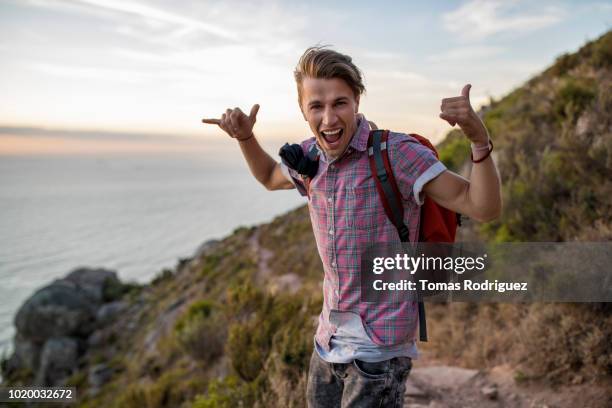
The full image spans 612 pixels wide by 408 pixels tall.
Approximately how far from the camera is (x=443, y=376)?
13.6 ft

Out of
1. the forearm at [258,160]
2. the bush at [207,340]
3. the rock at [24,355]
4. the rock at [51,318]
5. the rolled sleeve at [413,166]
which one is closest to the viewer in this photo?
the rolled sleeve at [413,166]

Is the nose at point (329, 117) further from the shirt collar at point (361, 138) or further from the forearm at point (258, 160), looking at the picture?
the forearm at point (258, 160)

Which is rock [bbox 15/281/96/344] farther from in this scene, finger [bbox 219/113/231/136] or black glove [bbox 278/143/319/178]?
black glove [bbox 278/143/319/178]

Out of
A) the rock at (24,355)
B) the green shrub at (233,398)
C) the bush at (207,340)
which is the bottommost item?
the rock at (24,355)

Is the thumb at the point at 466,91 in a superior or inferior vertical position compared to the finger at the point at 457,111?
superior

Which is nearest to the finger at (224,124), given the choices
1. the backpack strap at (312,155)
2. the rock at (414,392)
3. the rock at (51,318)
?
the backpack strap at (312,155)

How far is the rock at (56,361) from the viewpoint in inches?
867

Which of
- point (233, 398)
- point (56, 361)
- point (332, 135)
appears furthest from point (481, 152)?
point (56, 361)

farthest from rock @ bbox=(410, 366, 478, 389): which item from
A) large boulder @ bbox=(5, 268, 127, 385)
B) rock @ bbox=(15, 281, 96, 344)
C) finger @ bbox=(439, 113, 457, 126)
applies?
rock @ bbox=(15, 281, 96, 344)

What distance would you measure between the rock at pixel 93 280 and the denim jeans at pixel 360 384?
32095 mm

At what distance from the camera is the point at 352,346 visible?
166 centimetres

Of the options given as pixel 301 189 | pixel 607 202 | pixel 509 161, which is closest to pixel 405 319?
pixel 301 189

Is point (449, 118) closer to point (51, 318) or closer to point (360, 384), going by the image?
point (360, 384)

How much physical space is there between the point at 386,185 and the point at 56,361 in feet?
86.8
